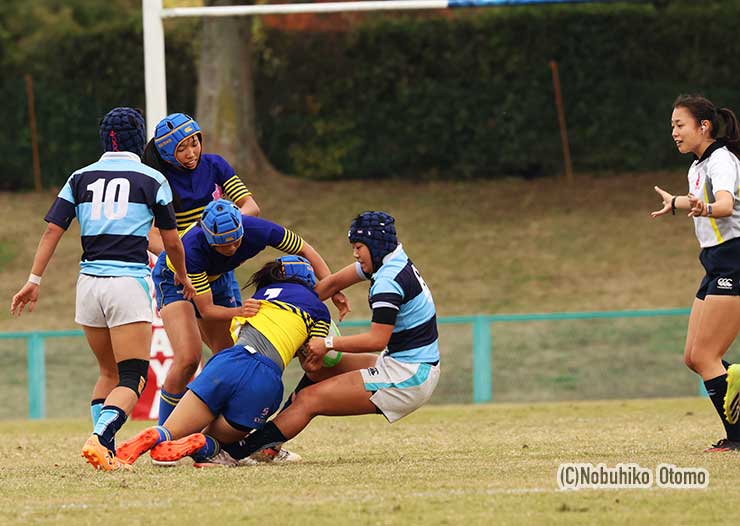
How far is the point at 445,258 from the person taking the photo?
22328 mm

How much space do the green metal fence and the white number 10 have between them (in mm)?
7376

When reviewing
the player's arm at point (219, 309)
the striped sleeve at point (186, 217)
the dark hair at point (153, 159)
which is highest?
the dark hair at point (153, 159)

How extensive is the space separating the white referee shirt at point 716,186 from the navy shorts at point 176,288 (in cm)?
279

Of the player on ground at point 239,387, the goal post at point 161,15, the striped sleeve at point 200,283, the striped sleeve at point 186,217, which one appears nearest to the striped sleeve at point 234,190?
the striped sleeve at point 186,217

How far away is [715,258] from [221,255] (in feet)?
9.37

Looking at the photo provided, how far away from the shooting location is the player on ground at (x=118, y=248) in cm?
773

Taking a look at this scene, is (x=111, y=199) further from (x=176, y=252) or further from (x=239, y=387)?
(x=239, y=387)

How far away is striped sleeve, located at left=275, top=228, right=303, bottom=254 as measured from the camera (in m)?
8.15

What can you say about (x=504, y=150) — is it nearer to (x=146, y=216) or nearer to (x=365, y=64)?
(x=365, y=64)

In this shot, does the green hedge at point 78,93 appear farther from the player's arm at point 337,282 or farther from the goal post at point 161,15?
the player's arm at point 337,282

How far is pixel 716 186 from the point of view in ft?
25.5

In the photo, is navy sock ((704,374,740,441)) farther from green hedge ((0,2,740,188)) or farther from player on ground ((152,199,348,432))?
green hedge ((0,2,740,188))

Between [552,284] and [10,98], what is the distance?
11.0 meters

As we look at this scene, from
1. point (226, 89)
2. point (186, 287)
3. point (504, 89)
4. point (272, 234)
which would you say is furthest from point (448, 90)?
point (186, 287)
